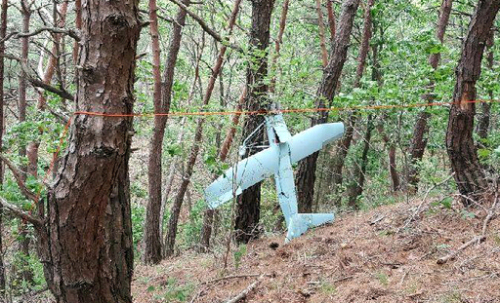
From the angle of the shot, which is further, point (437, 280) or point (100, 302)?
point (437, 280)

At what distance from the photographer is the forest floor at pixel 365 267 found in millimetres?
4148

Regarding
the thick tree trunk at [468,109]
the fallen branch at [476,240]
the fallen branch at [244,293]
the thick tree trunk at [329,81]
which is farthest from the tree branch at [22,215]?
the thick tree trunk at [329,81]

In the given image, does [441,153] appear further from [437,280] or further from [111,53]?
[111,53]

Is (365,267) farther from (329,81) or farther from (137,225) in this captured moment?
(137,225)

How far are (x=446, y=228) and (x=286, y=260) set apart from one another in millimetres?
1693

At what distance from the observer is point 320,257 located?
5.41 meters

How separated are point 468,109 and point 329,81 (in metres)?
2.98

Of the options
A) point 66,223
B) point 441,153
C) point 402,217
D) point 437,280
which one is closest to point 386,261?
point 437,280

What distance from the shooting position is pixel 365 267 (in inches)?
190

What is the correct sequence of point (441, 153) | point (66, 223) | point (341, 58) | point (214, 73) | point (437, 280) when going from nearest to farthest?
point (66, 223) < point (437, 280) < point (341, 58) < point (214, 73) < point (441, 153)

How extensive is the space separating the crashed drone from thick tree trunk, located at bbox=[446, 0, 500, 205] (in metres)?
1.63

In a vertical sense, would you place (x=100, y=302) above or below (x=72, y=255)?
below

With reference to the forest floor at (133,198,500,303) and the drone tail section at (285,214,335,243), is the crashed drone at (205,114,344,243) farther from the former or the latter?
the forest floor at (133,198,500,303)

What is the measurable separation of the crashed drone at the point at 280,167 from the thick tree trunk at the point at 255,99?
257mm
